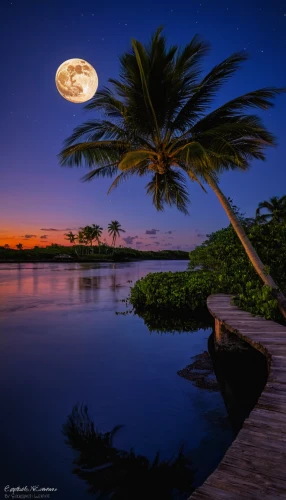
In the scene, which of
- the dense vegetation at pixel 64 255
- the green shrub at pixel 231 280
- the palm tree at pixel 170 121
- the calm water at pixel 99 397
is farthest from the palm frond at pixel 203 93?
the dense vegetation at pixel 64 255

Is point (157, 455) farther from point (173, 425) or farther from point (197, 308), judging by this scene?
point (197, 308)

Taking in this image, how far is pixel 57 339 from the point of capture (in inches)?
380

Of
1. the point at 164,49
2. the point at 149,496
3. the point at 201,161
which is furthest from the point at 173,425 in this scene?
the point at 164,49

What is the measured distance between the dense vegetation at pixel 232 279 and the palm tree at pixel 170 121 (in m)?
0.73

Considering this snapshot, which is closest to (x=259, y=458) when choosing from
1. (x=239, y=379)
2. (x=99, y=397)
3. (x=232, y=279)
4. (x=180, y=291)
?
(x=99, y=397)

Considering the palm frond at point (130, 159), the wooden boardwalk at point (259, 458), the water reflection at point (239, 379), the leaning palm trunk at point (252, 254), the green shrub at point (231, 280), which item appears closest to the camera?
the wooden boardwalk at point (259, 458)

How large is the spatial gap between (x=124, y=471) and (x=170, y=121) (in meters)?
8.91

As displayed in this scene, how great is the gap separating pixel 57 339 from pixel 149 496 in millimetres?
6937

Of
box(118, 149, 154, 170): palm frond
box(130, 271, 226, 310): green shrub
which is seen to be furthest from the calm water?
box(118, 149, 154, 170): palm frond

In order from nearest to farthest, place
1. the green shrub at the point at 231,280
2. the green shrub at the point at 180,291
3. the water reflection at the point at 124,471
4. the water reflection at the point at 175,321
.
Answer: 1. the water reflection at the point at 124,471
2. the green shrub at the point at 231,280
3. the water reflection at the point at 175,321
4. the green shrub at the point at 180,291

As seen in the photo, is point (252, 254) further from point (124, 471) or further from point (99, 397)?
point (124, 471)

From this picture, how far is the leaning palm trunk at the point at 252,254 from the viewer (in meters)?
7.13

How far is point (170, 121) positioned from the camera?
383 inches

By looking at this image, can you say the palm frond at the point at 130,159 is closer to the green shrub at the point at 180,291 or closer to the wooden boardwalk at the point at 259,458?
the wooden boardwalk at the point at 259,458
